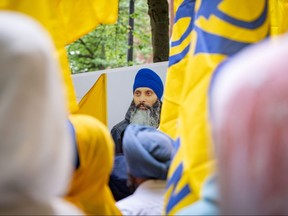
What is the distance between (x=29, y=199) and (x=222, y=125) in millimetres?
583

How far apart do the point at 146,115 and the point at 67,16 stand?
1.89 metres

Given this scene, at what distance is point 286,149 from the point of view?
3.91 ft

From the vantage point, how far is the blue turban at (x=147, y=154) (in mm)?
2346

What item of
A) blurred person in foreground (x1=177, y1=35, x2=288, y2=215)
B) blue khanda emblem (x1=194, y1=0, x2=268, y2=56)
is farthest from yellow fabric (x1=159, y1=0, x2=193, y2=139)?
blurred person in foreground (x1=177, y1=35, x2=288, y2=215)

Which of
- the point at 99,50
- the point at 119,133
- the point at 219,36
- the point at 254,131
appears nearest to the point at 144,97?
the point at 119,133

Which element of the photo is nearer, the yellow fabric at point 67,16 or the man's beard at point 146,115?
the yellow fabric at point 67,16

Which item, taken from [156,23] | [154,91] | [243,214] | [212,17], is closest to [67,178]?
[243,214]

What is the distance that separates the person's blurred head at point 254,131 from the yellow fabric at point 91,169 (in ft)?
3.11

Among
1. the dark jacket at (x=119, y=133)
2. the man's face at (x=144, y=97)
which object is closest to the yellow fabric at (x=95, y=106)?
the dark jacket at (x=119, y=133)

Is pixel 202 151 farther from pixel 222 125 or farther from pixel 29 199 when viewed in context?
pixel 222 125

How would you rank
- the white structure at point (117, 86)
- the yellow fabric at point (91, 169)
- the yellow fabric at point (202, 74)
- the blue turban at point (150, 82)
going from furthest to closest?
the white structure at point (117, 86)
the blue turban at point (150, 82)
the yellow fabric at point (91, 169)
the yellow fabric at point (202, 74)

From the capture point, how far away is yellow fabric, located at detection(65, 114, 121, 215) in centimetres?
212

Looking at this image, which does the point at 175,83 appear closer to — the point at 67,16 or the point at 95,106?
the point at 95,106

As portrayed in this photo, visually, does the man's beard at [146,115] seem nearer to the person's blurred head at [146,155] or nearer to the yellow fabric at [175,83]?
the yellow fabric at [175,83]
